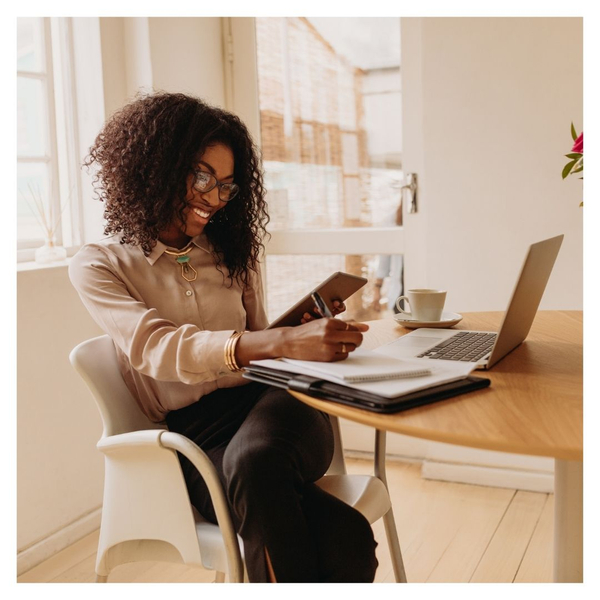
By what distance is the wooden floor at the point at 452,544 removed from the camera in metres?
1.99

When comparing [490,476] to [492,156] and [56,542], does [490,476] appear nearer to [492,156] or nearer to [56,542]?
[492,156]

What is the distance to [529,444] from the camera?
82 centimetres

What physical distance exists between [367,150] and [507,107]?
0.61m

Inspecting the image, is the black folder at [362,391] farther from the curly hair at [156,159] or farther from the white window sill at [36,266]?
the white window sill at [36,266]

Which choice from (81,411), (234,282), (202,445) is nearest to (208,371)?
(202,445)

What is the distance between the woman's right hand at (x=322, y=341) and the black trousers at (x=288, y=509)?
0.19m

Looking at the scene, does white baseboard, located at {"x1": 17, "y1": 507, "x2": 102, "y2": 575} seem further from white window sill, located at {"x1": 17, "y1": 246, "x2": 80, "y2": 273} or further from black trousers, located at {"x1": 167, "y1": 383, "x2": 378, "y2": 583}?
black trousers, located at {"x1": 167, "y1": 383, "x2": 378, "y2": 583}

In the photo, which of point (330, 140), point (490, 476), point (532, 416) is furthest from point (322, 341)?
point (330, 140)

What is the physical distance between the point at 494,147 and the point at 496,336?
1382mm

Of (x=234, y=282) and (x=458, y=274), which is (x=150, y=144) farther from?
(x=458, y=274)

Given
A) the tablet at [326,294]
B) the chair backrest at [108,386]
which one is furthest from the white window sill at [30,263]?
the tablet at [326,294]

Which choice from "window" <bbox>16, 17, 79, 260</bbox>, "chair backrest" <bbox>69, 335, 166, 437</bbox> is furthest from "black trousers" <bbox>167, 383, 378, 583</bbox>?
"window" <bbox>16, 17, 79, 260</bbox>

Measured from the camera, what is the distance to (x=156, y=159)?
1.50 meters
